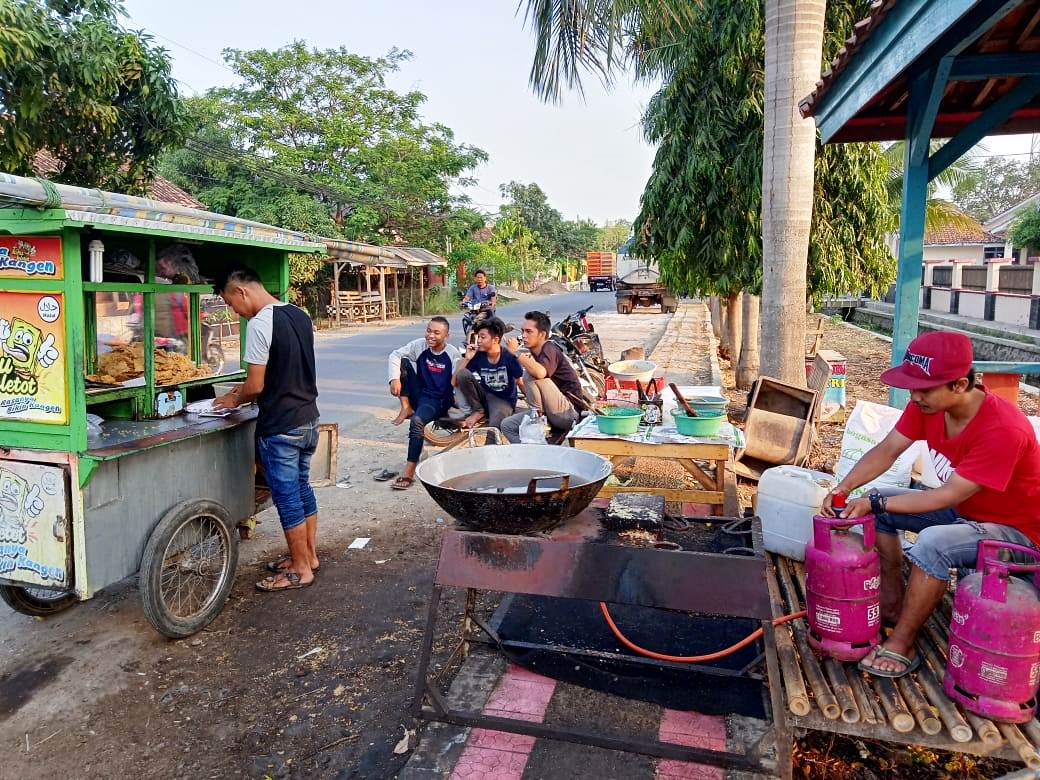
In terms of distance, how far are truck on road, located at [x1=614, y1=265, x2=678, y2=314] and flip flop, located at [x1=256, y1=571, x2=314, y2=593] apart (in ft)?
85.8

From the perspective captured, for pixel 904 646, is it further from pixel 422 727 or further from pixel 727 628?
pixel 422 727

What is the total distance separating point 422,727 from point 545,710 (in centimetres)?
54

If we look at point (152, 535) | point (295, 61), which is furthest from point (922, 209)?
point (295, 61)

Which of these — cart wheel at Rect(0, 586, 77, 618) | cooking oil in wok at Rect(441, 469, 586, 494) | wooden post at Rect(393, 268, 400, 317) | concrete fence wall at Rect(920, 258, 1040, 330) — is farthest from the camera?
wooden post at Rect(393, 268, 400, 317)

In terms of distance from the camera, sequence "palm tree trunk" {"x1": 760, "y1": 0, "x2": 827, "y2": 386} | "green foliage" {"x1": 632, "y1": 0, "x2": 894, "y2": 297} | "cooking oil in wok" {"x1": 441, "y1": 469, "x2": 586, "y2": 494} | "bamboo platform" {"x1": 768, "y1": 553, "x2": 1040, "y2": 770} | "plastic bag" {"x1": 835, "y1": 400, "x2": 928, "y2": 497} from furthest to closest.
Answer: "green foliage" {"x1": 632, "y1": 0, "x2": 894, "y2": 297}
"palm tree trunk" {"x1": 760, "y1": 0, "x2": 827, "y2": 386}
"plastic bag" {"x1": 835, "y1": 400, "x2": 928, "y2": 497}
"cooking oil in wok" {"x1": 441, "y1": 469, "x2": 586, "y2": 494}
"bamboo platform" {"x1": 768, "y1": 553, "x2": 1040, "y2": 770}

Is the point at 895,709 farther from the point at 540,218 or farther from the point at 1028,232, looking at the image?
the point at 540,218

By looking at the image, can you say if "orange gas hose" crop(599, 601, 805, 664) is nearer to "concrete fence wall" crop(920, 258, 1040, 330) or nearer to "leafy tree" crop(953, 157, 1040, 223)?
"concrete fence wall" crop(920, 258, 1040, 330)

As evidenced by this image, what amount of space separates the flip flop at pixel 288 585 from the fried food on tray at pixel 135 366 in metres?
1.42

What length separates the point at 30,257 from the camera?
134 inches

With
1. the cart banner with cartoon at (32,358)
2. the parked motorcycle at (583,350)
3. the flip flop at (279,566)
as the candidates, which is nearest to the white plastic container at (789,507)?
the flip flop at (279,566)

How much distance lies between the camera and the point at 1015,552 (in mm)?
2797

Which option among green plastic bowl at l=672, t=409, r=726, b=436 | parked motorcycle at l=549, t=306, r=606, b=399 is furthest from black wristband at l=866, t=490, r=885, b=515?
parked motorcycle at l=549, t=306, r=606, b=399

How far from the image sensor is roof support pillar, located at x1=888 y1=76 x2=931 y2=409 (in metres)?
5.25

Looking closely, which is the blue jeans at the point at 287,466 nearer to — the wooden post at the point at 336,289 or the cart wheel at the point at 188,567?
the cart wheel at the point at 188,567
